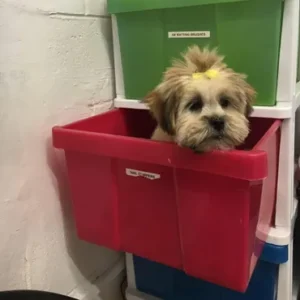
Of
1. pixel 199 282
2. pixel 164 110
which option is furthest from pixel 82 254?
pixel 164 110

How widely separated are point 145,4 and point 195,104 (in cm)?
28

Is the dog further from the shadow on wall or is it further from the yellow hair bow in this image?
the shadow on wall

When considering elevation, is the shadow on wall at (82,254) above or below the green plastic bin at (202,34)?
below

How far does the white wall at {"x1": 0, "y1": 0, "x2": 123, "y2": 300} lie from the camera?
83 centimetres

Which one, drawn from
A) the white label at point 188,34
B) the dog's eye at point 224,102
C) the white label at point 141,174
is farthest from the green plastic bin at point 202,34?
the white label at point 141,174

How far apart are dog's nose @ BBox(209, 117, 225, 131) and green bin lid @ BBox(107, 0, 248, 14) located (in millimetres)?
235

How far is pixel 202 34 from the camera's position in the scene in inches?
34.8

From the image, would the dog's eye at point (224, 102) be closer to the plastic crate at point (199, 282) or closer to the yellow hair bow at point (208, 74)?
the yellow hair bow at point (208, 74)

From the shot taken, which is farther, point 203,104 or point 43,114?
point 43,114

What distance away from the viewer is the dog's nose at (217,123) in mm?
739

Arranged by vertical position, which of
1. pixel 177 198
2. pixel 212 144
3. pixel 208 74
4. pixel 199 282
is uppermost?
pixel 208 74

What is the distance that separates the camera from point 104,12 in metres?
1.05

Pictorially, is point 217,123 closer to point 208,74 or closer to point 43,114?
point 208,74

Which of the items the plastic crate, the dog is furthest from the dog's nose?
the plastic crate
